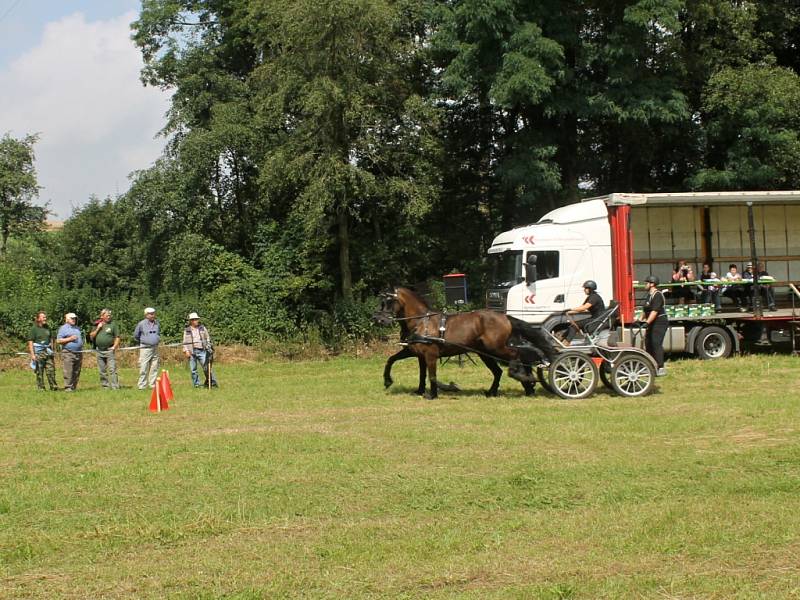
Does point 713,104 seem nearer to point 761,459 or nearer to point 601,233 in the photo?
point 601,233

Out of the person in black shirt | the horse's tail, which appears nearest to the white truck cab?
the person in black shirt

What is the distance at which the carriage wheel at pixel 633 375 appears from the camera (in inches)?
599

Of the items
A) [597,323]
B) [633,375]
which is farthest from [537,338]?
[633,375]

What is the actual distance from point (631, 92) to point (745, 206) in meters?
6.18

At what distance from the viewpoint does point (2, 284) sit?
30797 millimetres

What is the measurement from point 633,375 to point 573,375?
99 centimetres

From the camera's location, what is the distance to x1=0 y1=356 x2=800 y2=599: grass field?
612 cm

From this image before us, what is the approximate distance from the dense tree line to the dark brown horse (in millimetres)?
11432

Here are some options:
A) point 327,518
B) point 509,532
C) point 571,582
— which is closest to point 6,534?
point 327,518

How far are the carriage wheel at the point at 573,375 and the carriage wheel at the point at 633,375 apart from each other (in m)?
0.38

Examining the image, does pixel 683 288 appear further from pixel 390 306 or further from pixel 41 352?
pixel 41 352

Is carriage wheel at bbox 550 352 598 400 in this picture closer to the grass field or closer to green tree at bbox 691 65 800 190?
the grass field

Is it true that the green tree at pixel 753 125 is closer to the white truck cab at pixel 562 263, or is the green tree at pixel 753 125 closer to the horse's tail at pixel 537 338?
the white truck cab at pixel 562 263

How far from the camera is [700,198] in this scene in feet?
71.7
